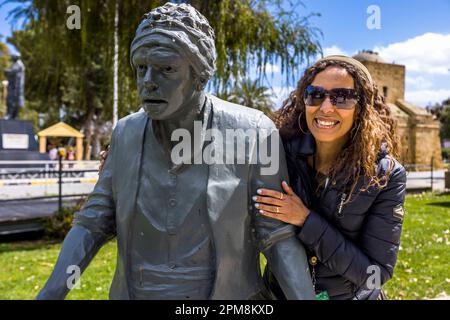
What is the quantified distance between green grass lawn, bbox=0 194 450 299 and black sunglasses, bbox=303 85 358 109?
3.31m

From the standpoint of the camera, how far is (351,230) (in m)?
1.61

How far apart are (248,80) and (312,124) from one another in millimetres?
5258

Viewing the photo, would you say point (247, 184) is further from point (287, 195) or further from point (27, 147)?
point (27, 147)

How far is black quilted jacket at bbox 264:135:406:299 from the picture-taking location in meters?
1.53

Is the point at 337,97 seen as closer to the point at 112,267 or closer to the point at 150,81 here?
the point at 150,81

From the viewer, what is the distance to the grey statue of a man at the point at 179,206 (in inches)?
55.3

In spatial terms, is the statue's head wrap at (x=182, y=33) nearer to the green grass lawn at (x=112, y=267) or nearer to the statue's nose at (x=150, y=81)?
the statue's nose at (x=150, y=81)

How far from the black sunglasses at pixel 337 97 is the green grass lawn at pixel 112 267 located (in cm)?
331

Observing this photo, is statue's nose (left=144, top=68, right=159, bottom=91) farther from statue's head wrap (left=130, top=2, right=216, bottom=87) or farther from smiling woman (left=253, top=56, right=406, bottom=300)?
smiling woman (left=253, top=56, right=406, bottom=300)

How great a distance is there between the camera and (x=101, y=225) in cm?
157

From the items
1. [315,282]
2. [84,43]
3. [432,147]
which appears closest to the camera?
[315,282]

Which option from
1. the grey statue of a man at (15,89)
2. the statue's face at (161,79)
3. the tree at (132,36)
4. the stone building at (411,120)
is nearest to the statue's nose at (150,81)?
the statue's face at (161,79)

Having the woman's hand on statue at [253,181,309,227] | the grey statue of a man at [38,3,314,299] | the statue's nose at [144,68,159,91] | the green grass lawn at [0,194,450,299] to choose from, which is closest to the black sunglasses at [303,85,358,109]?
the grey statue of a man at [38,3,314,299]

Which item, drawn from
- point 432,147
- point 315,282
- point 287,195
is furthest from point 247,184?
point 432,147
